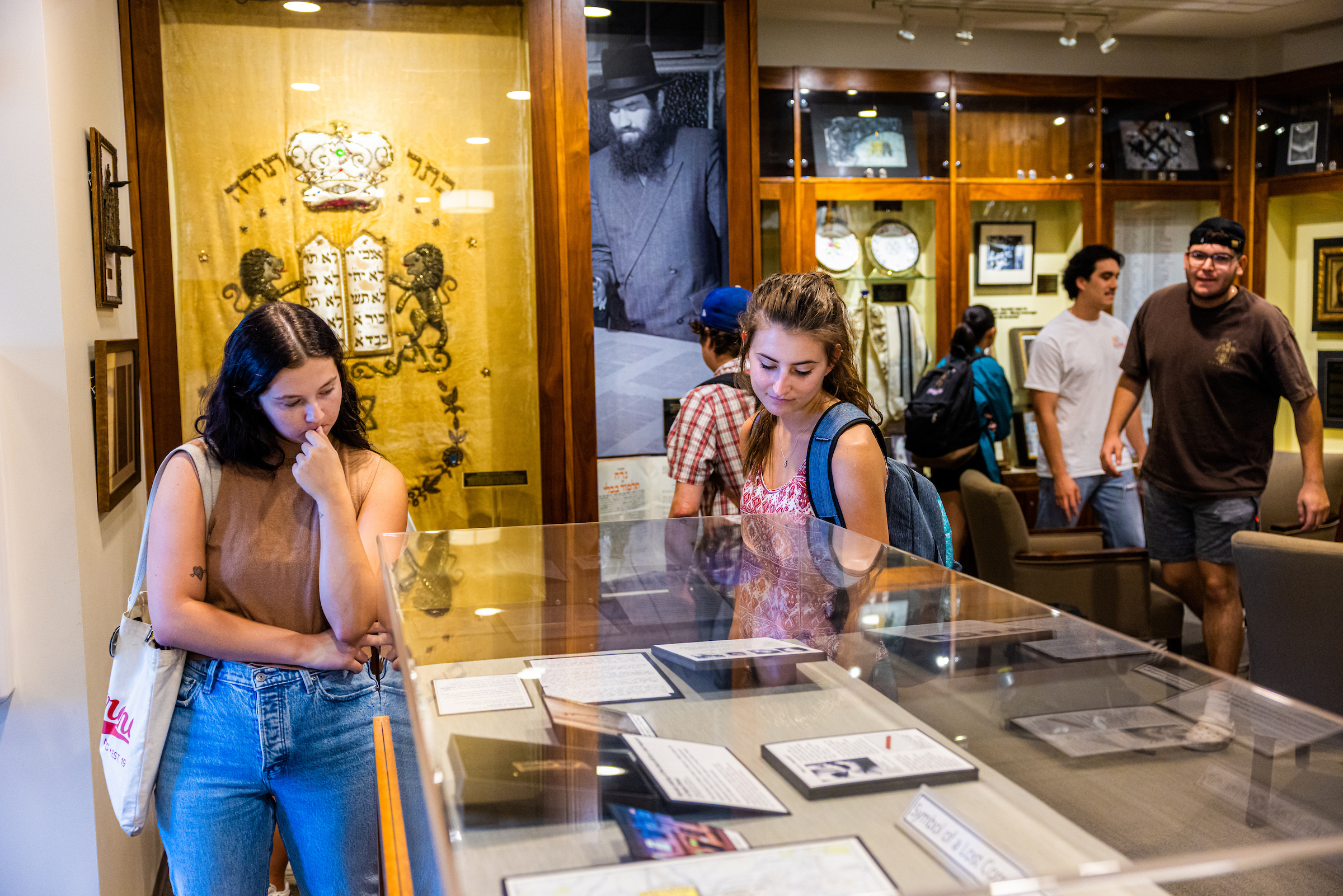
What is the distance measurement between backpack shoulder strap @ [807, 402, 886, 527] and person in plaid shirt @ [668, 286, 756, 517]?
0.74 meters

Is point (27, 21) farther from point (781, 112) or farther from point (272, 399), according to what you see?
point (781, 112)

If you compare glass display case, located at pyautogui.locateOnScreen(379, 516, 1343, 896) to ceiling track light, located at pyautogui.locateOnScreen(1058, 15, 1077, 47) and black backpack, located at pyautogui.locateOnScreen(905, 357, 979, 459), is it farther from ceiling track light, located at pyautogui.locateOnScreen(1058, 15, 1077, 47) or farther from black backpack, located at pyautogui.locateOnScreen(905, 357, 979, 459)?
ceiling track light, located at pyautogui.locateOnScreen(1058, 15, 1077, 47)

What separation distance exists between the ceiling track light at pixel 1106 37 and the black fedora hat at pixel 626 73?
9.88 feet

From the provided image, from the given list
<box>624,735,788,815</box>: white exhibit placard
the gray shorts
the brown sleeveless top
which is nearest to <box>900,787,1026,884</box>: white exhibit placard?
<box>624,735,788,815</box>: white exhibit placard

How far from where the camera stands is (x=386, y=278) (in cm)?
354

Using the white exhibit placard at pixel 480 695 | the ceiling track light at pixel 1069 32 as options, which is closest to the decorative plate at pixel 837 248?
the ceiling track light at pixel 1069 32

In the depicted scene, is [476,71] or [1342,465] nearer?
[476,71]

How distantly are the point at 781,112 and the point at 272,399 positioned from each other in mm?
4287

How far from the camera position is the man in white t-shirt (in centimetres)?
482

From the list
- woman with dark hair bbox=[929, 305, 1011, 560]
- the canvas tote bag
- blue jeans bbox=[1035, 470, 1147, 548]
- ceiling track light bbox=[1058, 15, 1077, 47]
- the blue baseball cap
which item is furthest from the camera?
ceiling track light bbox=[1058, 15, 1077, 47]

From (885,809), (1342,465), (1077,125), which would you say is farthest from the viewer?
(1077,125)

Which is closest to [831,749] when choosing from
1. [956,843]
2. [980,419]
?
[956,843]

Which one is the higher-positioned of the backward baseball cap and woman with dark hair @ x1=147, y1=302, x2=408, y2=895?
the backward baseball cap

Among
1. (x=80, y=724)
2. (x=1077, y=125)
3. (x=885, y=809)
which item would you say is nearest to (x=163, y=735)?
(x=80, y=724)
